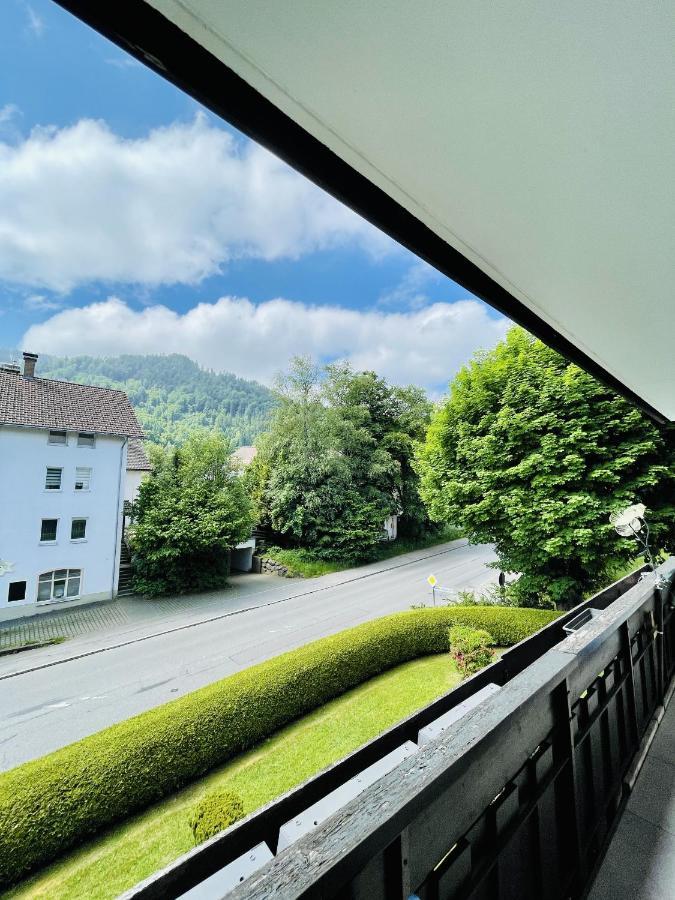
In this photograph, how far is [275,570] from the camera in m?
14.6

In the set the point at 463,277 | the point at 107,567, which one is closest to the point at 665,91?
the point at 463,277

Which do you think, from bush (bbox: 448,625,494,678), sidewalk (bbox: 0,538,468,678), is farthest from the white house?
bush (bbox: 448,625,494,678)

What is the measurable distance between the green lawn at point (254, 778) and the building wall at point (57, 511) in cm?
878

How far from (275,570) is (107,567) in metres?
5.68

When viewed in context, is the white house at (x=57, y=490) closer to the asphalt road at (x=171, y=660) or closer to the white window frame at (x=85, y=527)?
the white window frame at (x=85, y=527)

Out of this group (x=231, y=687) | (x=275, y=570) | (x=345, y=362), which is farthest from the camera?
(x=345, y=362)

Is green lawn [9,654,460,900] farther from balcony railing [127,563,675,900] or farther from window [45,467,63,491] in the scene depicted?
window [45,467,63,491]

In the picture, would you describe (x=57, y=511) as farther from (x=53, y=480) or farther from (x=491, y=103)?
(x=491, y=103)

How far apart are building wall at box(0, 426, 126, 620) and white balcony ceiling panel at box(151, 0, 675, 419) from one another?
12.6 metres

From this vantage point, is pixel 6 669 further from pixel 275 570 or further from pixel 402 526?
pixel 402 526

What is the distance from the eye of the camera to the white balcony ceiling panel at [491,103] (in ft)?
1.98

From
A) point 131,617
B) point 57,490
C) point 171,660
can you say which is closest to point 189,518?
point 131,617

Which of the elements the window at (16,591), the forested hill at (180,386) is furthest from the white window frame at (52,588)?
the forested hill at (180,386)

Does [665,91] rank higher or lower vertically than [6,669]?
higher
